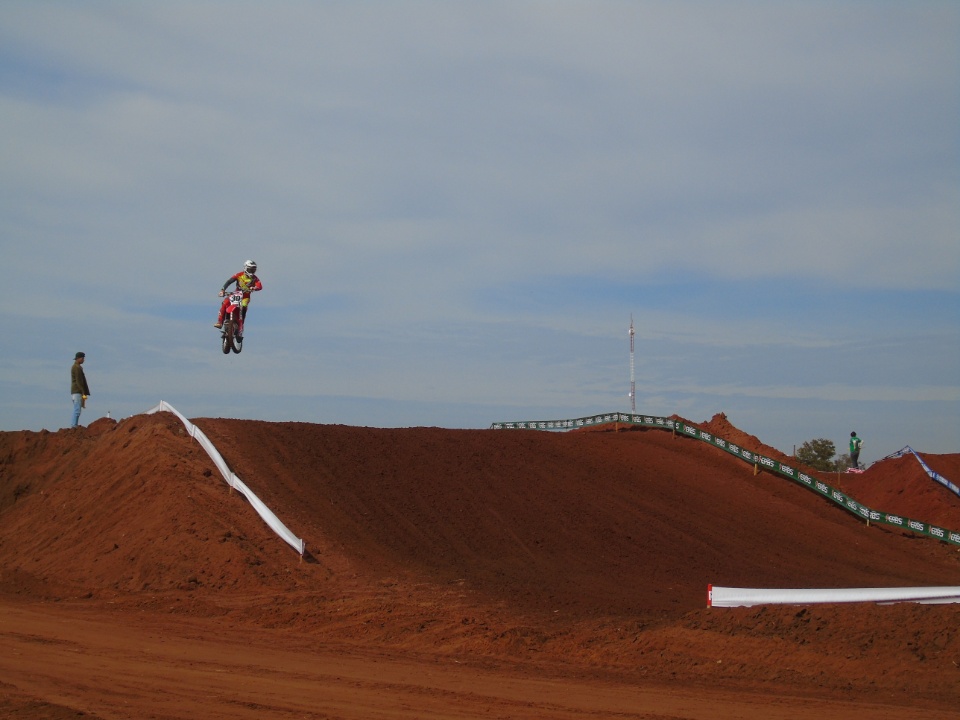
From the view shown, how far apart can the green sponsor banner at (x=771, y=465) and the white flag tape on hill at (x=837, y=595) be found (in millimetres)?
20409

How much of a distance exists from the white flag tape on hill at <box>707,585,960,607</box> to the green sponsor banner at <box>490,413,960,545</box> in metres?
20.4

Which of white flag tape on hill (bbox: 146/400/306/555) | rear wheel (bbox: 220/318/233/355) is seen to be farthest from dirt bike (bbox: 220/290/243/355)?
white flag tape on hill (bbox: 146/400/306/555)

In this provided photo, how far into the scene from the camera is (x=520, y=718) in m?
10.5

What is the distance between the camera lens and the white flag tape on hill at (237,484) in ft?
66.4

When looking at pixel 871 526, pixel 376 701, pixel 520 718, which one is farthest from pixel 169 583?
pixel 871 526

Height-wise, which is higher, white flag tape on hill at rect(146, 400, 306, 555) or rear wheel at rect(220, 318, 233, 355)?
rear wheel at rect(220, 318, 233, 355)

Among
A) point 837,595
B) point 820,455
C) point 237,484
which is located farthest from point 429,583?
point 820,455

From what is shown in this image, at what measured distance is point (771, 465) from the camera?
38844 mm

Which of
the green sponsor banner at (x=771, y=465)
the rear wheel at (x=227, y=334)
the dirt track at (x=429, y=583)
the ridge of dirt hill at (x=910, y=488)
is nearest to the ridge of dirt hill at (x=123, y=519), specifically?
the dirt track at (x=429, y=583)

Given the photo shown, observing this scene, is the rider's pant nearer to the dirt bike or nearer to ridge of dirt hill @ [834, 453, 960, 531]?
the dirt bike

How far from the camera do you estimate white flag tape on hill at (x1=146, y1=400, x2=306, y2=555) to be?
20.2 m

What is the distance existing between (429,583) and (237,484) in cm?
551

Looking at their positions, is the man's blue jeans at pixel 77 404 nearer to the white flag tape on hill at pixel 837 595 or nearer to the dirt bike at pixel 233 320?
the dirt bike at pixel 233 320

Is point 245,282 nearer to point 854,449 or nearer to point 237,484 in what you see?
point 237,484
